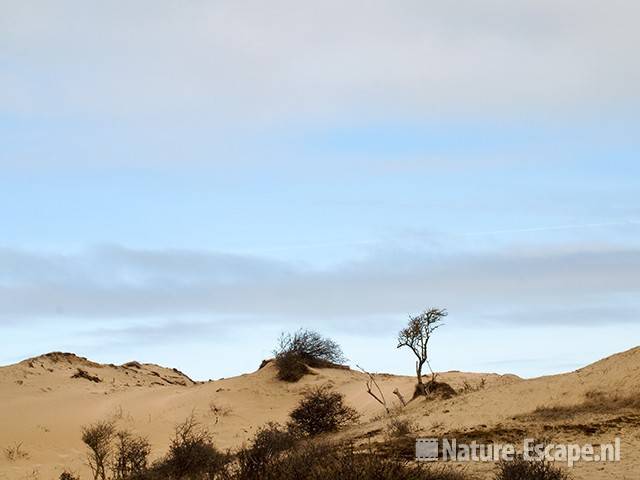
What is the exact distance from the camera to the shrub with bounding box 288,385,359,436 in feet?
86.1

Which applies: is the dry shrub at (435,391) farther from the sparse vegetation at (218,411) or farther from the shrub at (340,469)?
the shrub at (340,469)

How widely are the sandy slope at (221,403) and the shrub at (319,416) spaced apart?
98cm

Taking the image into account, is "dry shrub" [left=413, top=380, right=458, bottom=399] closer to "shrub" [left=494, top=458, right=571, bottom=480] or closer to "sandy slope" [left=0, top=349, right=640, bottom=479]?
"sandy slope" [left=0, top=349, right=640, bottom=479]

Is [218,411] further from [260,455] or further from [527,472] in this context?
[527,472]

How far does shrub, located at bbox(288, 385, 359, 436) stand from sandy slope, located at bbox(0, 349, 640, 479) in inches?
38.5

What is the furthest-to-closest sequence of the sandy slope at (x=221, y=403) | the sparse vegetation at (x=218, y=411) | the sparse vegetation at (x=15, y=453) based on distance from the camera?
the sparse vegetation at (x=218, y=411) → the sparse vegetation at (x=15, y=453) → the sandy slope at (x=221, y=403)

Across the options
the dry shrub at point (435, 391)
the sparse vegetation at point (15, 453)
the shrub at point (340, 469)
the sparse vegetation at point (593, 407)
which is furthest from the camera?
the sparse vegetation at point (15, 453)

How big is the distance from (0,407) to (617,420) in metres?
26.2

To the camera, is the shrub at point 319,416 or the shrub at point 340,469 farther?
the shrub at point 319,416

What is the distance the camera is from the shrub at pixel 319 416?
26255 millimetres

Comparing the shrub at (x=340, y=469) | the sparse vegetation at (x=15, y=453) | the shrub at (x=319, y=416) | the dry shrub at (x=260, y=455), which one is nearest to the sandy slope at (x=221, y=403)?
the sparse vegetation at (x=15, y=453)

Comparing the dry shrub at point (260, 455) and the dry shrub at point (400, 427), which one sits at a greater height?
the dry shrub at point (400, 427)

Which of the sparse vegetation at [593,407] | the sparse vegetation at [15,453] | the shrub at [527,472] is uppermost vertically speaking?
the sparse vegetation at [593,407]

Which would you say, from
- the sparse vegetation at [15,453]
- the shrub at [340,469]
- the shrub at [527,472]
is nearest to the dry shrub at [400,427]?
the shrub at [340,469]
